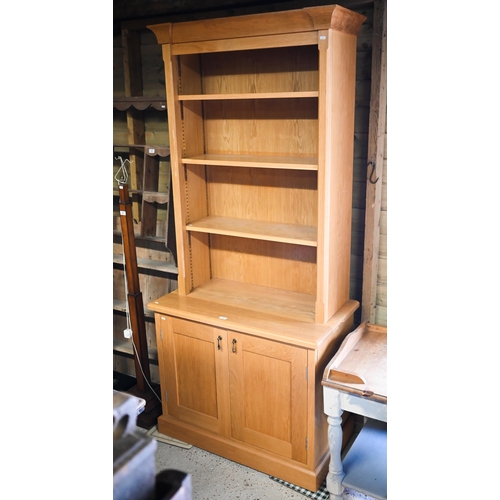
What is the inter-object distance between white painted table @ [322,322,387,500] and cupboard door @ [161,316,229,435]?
0.51m

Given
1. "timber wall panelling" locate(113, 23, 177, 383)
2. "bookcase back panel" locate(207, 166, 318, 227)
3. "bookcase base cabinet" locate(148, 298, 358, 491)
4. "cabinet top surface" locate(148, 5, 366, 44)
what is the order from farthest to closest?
"timber wall panelling" locate(113, 23, 177, 383) → "bookcase back panel" locate(207, 166, 318, 227) → "bookcase base cabinet" locate(148, 298, 358, 491) → "cabinet top surface" locate(148, 5, 366, 44)

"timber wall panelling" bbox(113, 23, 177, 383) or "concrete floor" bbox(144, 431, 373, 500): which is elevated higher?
"timber wall panelling" bbox(113, 23, 177, 383)

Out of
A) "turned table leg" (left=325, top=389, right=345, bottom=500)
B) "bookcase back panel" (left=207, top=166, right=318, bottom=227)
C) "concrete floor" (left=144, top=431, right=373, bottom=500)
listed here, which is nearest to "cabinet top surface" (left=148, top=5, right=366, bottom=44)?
"bookcase back panel" (left=207, top=166, right=318, bottom=227)

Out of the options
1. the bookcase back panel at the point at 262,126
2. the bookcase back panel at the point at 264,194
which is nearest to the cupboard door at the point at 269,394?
the bookcase back panel at the point at 264,194

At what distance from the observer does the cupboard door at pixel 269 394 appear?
2020mm

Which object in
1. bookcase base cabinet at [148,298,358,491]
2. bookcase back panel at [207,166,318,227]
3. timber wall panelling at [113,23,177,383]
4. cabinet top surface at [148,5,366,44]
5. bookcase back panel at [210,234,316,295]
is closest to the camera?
cabinet top surface at [148,5,366,44]

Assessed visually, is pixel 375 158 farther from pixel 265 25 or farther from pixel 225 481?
pixel 225 481

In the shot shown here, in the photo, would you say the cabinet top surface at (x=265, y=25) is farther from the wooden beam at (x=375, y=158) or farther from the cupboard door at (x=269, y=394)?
the cupboard door at (x=269, y=394)

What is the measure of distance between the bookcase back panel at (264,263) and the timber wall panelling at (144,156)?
10.0 inches

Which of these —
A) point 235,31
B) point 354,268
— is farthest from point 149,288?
point 235,31

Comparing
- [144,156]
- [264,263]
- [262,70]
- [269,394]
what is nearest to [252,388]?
[269,394]

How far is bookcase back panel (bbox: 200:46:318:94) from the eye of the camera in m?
2.05

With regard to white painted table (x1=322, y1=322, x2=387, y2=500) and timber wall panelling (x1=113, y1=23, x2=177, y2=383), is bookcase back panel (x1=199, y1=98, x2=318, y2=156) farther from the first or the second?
white painted table (x1=322, y1=322, x2=387, y2=500)
